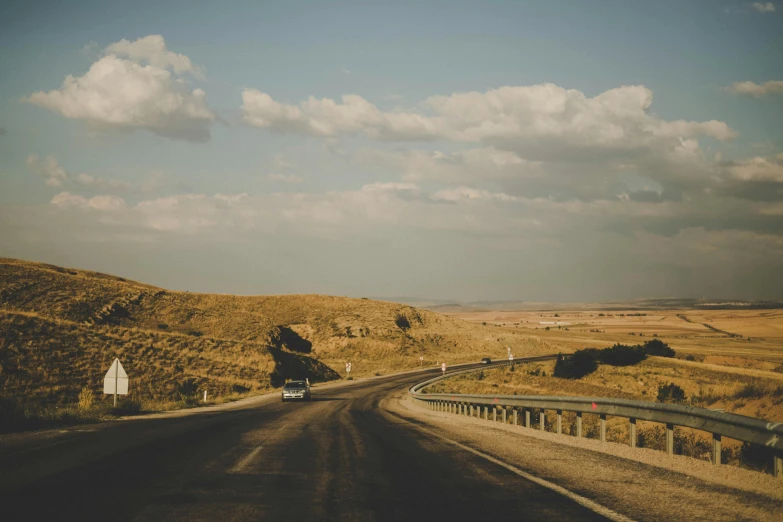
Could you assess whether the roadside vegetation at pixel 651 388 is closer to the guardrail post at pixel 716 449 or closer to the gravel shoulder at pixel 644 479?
the guardrail post at pixel 716 449

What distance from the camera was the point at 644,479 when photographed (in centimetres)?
830

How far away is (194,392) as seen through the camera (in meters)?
44.5

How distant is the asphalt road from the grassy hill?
1778cm

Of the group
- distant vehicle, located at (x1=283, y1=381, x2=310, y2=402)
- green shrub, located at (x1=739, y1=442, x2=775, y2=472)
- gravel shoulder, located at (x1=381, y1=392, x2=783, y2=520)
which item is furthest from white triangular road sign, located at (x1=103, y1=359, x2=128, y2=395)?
green shrub, located at (x1=739, y1=442, x2=775, y2=472)

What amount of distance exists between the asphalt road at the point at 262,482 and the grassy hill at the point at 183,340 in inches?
700

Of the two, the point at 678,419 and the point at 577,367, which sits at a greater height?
the point at 678,419

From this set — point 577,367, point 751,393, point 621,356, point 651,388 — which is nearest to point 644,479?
point 751,393

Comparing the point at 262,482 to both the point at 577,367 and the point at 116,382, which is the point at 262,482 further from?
the point at 577,367

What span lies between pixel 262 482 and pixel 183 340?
49935mm

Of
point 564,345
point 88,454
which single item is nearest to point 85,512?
point 88,454

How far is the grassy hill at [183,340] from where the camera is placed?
41.4 metres

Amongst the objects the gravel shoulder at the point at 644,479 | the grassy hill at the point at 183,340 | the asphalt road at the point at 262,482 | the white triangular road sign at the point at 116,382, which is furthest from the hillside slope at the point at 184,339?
the gravel shoulder at the point at 644,479

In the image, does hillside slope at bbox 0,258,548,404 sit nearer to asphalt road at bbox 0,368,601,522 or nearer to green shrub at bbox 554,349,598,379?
green shrub at bbox 554,349,598,379

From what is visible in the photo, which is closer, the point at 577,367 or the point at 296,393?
the point at 296,393
